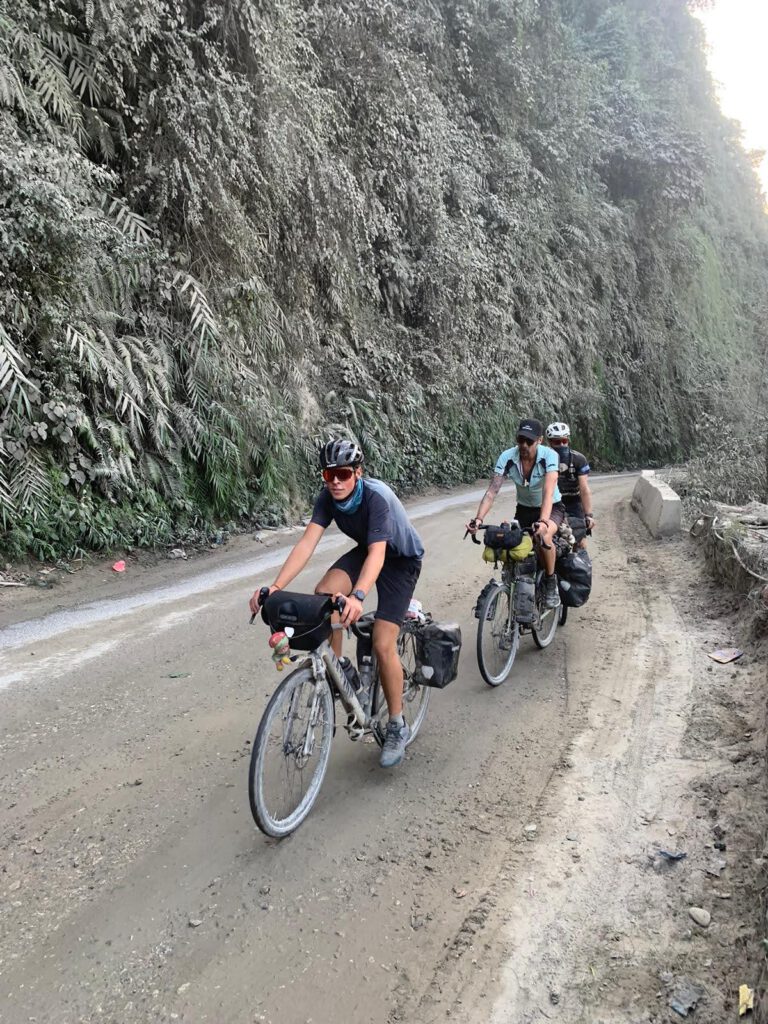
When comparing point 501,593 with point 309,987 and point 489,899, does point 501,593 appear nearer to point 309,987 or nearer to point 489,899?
point 489,899

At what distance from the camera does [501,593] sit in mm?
5676

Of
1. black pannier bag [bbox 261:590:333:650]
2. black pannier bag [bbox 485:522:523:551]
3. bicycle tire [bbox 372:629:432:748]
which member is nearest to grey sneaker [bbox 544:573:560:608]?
black pannier bag [bbox 485:522:523:551]

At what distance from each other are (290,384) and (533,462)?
7.54m

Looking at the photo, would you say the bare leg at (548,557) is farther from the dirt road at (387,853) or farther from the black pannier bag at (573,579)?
the dirt road at (387,853)

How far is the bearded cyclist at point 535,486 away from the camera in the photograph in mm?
5797

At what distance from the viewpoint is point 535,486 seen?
619 cm

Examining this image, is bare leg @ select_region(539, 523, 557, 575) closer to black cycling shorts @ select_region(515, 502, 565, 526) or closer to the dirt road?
black cycling shorts @ select_region(515, 502, 565, 526)

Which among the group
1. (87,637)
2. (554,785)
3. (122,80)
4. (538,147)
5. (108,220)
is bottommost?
(554,785)

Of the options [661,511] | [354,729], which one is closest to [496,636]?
[354,729]

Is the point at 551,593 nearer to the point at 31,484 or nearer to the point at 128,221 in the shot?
the point at 31,484

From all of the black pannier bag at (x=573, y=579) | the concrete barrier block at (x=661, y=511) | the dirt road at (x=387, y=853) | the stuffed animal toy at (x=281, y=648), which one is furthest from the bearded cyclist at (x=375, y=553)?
the concrete barrier block at (x=661, y=511)

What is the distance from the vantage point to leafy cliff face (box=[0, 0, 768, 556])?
833 cm

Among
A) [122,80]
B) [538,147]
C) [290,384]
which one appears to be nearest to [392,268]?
[290,384]

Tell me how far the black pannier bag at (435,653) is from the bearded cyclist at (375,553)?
0.32m
